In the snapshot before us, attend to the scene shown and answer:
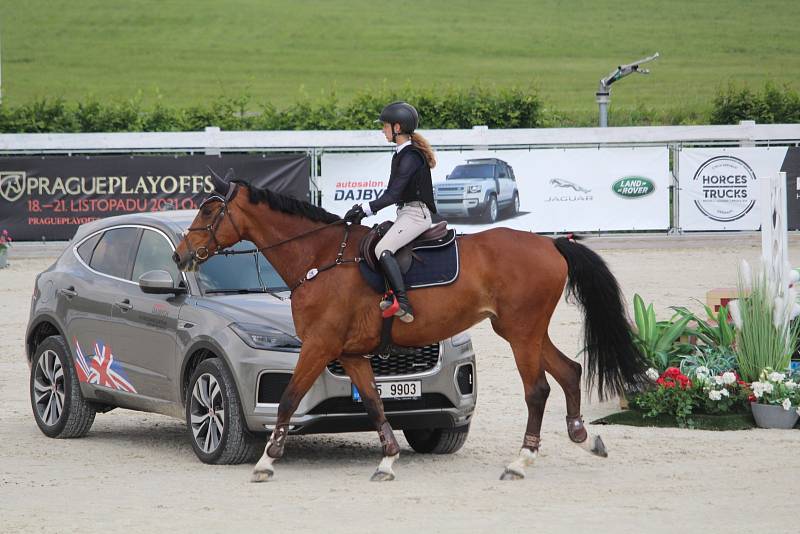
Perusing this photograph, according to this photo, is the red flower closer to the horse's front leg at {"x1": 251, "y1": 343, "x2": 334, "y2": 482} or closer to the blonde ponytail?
the blonde ponytail

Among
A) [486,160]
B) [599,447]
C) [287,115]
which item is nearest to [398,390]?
[599,447]

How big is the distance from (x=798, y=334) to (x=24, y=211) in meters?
19.4

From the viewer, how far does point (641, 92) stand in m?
56.8

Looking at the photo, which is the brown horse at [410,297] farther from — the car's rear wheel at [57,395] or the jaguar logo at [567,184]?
the jaguar logo at [567,184]

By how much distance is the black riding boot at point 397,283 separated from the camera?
844 centimetres

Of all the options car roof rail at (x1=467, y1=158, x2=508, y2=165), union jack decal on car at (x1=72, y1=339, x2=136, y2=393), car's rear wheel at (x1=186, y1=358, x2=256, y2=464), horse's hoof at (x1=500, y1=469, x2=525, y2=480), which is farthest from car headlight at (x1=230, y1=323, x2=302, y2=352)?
car roof rail at (x1=467, y1=158, x2=508, y2=165)

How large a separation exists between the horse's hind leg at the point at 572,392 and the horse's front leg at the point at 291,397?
1651mm

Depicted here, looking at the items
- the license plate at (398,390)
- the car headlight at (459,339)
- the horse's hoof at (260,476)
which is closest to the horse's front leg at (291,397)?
the horse's hoof at (260,476)

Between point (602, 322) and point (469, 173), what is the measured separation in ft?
60.1

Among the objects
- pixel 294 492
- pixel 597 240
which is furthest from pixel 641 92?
pixel 294 492

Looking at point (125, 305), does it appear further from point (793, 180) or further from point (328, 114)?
point (328, 114)

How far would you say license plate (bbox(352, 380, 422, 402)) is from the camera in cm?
884

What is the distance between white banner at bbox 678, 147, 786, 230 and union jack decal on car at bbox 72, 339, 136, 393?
20.0 m

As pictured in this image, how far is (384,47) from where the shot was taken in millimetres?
67438
